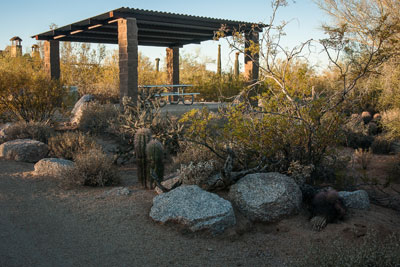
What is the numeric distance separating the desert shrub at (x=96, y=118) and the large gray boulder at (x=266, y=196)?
20.0 feet

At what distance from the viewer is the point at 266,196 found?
4.69 m

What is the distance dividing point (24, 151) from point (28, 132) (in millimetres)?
1538

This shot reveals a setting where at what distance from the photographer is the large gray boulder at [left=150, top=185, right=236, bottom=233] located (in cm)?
427

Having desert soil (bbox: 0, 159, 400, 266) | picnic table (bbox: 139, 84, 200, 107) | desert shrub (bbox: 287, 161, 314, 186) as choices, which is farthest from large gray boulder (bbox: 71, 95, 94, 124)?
desert shrub (bbox: 287, 161, 314, 186)

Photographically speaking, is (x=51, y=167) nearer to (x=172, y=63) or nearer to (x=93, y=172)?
(x=93, y=172)

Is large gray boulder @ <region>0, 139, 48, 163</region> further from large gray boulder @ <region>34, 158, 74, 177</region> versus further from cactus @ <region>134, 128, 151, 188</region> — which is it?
cactus @ <region>134, 128, 151, 188</region>

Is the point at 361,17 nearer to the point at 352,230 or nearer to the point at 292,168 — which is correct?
the point at 292,168

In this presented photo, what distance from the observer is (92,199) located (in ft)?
17.3

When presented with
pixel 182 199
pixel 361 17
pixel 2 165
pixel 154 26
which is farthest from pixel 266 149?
pixel 361 17

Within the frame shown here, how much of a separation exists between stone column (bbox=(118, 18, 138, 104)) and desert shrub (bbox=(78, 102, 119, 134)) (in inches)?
27.1

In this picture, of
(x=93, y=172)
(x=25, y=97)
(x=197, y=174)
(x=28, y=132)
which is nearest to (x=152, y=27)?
(x=25, y=97)

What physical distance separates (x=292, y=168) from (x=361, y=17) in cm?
909

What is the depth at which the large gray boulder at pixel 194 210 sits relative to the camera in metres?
4.27

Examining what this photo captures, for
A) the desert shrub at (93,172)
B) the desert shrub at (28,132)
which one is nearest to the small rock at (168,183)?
the desert shrub at (93,172)
